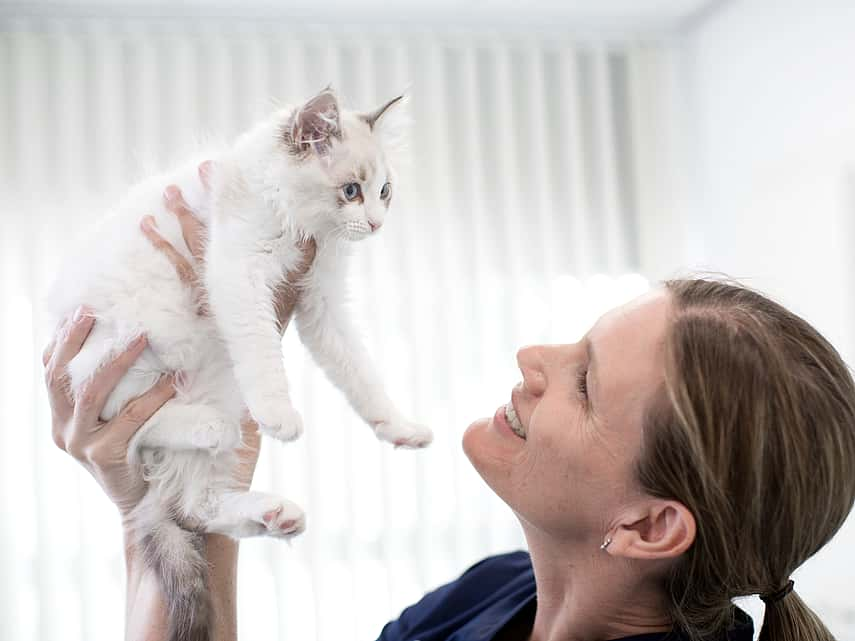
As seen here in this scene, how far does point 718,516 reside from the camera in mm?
1124

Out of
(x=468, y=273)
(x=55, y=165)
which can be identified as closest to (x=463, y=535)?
(x=468, y=273)

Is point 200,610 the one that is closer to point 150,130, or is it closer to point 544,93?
point 150,130

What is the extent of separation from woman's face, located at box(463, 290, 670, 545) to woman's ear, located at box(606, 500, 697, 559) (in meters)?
0.02

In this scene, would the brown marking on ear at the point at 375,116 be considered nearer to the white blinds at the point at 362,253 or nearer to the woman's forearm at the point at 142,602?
the woman's forearm at the point at 142,602

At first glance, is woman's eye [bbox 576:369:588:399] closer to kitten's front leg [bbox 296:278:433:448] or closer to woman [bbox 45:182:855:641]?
woman [bbox 45:182:855:641]

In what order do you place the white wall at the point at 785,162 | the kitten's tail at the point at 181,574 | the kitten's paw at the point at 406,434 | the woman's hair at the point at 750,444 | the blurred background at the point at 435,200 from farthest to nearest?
the blurred background at the point at 435,200
the white wall at the point at 785,162
the kitten's paw at the point at 406,434
the kitten's tail at the point at 181,574
the woman's hair at the point at 750,444

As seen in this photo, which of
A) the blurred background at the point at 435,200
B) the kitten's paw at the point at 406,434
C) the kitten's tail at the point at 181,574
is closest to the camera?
the kitten's tail at the point at 181,574

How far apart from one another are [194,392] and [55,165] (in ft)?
7.20

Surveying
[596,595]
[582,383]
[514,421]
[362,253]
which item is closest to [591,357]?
[582,383]

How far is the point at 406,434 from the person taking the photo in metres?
1.47

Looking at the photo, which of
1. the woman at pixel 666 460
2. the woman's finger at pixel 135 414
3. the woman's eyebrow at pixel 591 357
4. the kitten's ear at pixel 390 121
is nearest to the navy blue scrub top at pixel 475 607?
the woman at pixel 666 460

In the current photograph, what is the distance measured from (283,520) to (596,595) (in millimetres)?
478

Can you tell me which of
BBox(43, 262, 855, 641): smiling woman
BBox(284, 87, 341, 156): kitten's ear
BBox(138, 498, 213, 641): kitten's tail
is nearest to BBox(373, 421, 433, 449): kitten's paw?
BBox(43, 262, 855, 641): smiling woman

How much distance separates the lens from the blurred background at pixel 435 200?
310 cm
